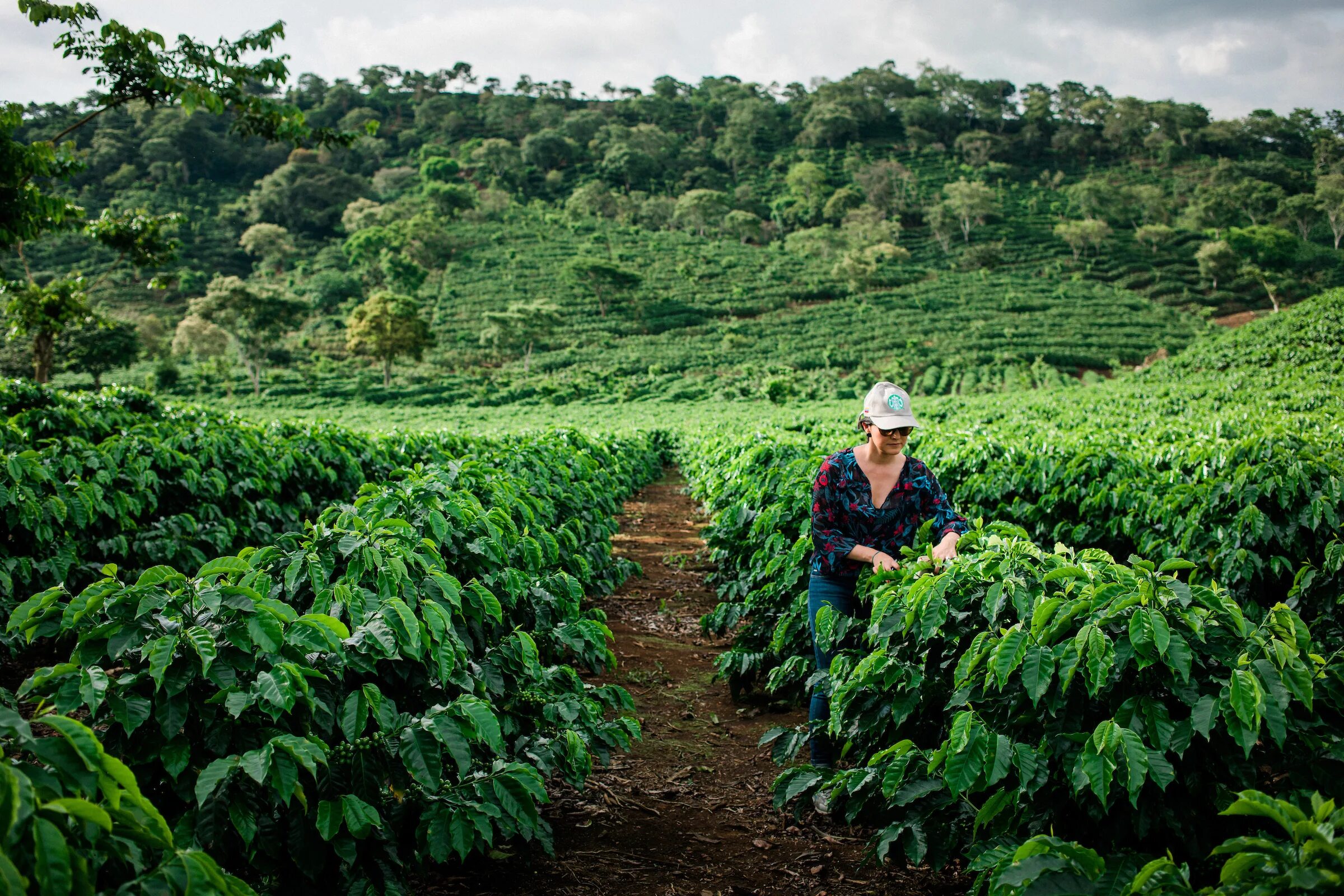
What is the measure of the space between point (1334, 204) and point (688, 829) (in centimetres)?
8738

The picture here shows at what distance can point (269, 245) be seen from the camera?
2798 inches

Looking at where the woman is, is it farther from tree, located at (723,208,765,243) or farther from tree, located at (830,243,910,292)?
tree, located at (723,208,765,243)

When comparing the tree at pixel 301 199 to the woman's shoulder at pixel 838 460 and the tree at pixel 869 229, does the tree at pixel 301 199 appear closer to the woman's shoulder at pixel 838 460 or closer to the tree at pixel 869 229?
the tree at pixel 869 229

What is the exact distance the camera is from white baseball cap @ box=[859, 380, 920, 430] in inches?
121

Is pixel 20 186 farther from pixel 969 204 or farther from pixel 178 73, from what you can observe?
pixel 969 204

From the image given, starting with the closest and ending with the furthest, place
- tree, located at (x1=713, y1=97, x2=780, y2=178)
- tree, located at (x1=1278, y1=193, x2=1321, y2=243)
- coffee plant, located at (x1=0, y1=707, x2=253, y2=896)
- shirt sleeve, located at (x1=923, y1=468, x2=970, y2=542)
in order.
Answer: coffee plant, located at (x1=0, y1=707, x2=253, y2=896) < shirt sleeve, located at (x1=923, y1=468, x2=970, y2=542) < tree, located at (x1=1278, y1=193, x2=1321, y2=243) < tree, located at (x1=713, y1=97, x2=780, y2=178)

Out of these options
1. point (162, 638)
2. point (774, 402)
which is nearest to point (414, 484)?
point (162, 638)

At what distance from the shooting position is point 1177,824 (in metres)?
1.86

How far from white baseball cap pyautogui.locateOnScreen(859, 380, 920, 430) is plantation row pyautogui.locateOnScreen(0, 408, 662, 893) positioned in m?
1.52

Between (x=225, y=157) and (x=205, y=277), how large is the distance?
1069 inches

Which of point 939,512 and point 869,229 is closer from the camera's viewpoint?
point 939,512

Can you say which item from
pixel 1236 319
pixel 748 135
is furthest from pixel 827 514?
pixel 748 135

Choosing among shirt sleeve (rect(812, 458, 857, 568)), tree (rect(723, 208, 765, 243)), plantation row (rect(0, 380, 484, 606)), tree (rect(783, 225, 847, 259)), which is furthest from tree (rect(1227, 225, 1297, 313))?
shirt sleeve (rect(812, 458, 857, 568))

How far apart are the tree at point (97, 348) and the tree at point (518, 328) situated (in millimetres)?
18523
